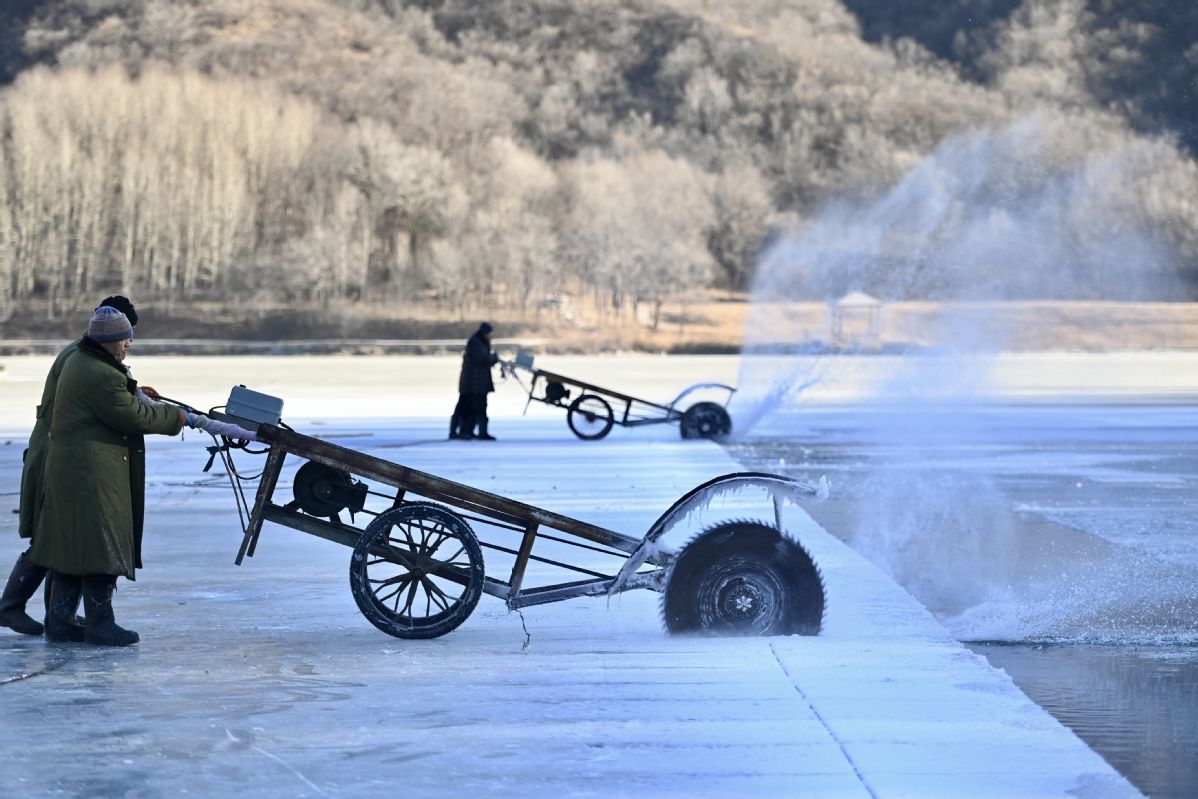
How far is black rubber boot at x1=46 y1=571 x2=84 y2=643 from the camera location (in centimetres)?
837

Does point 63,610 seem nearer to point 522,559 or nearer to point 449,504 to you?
point 449,504

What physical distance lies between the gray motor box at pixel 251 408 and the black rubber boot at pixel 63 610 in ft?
3.48

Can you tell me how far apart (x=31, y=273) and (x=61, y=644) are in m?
105

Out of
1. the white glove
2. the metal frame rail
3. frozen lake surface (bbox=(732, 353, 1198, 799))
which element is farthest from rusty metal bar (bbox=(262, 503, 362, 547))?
frozen lake surface (bbox=(732, 353, 1198, 799))

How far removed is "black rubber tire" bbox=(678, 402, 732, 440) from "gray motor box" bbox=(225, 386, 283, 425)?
15.3 meters

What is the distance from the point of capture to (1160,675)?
8055 millimetres

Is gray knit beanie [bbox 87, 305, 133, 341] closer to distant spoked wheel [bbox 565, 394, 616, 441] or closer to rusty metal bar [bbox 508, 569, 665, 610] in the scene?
rusty metal bar [bbox 508, 569, 665, 610]

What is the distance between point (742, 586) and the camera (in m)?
8.49

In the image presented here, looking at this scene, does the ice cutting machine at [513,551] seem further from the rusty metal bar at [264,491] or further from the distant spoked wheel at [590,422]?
the distant spoked wheel at [590,422]

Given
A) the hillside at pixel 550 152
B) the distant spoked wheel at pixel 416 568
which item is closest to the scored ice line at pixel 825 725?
the distant spoked wheel at pixel 416 568

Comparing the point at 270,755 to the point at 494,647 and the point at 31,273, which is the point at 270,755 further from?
the point at 31,273

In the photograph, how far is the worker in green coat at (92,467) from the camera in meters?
8.17

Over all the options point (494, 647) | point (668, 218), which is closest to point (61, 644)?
point (494, 647)

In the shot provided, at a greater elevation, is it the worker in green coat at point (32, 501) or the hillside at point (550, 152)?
the hillside at point (550, 152)
